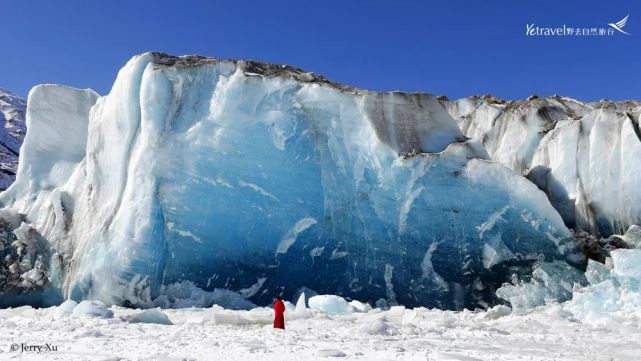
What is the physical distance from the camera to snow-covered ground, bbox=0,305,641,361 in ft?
22.6

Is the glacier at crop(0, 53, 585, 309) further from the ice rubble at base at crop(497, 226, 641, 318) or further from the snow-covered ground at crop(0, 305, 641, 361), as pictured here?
the snow-covered ground at crop(0, 305, 641, 361)

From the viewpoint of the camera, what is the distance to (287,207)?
50.9 feet

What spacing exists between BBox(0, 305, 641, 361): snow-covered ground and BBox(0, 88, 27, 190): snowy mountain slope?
33.6 metres

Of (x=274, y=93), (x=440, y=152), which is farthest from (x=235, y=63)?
(x=440, y=152)

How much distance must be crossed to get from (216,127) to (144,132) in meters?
2.02

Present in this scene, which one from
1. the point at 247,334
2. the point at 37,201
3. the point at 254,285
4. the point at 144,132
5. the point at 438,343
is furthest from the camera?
the point at 37,201

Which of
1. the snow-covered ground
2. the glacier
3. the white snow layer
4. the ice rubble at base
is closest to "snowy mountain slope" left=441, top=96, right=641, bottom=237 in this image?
the ice rubble at base

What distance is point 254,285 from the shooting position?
49.6ft

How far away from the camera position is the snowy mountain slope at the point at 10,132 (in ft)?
142

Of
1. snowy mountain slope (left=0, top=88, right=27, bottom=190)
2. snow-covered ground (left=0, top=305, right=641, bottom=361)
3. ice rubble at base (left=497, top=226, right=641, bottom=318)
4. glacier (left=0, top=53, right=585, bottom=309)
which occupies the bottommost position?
snow-covered ground (left=0, top=305, right=641, bottom=361)

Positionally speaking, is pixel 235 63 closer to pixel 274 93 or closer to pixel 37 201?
pixel 274 93

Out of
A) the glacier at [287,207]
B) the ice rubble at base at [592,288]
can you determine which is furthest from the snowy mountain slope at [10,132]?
the ice rubble at base at [592,288]

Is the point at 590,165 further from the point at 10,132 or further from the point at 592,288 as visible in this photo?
the point at 10,132

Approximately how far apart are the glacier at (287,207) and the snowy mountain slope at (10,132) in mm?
27118
